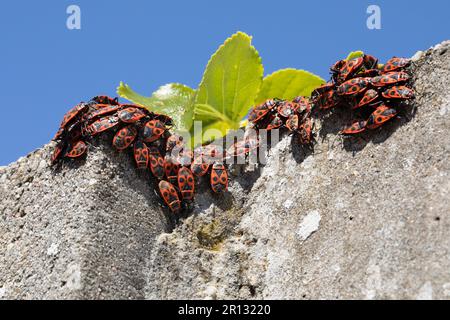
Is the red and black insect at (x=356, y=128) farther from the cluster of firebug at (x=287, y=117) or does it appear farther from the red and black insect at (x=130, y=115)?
the red and black insect at (x=130, y=115)

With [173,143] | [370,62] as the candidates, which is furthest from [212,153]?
[370,62]

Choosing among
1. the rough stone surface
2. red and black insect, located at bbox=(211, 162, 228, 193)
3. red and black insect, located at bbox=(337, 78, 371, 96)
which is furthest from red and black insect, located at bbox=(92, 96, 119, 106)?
red and black insect, located at bbox=(337, 78, 371, 96)

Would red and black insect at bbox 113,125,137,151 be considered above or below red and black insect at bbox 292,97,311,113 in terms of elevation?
below

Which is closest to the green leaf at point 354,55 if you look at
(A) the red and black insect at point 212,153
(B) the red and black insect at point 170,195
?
(A) the red and black insect at point 212,153

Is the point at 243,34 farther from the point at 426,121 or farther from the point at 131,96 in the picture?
the point at 426,121

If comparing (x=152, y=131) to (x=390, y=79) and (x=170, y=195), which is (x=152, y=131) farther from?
(x=390, y=79)

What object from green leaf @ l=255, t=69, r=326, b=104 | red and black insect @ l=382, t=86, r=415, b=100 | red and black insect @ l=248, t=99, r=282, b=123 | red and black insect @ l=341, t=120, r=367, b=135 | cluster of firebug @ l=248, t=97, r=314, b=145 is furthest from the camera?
green leaf @ l=255, t=69, r=326, b=104

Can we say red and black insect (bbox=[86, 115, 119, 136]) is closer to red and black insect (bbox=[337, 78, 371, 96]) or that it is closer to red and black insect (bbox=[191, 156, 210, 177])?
red and black insect (bbox=[191, 156, 210, 177])
